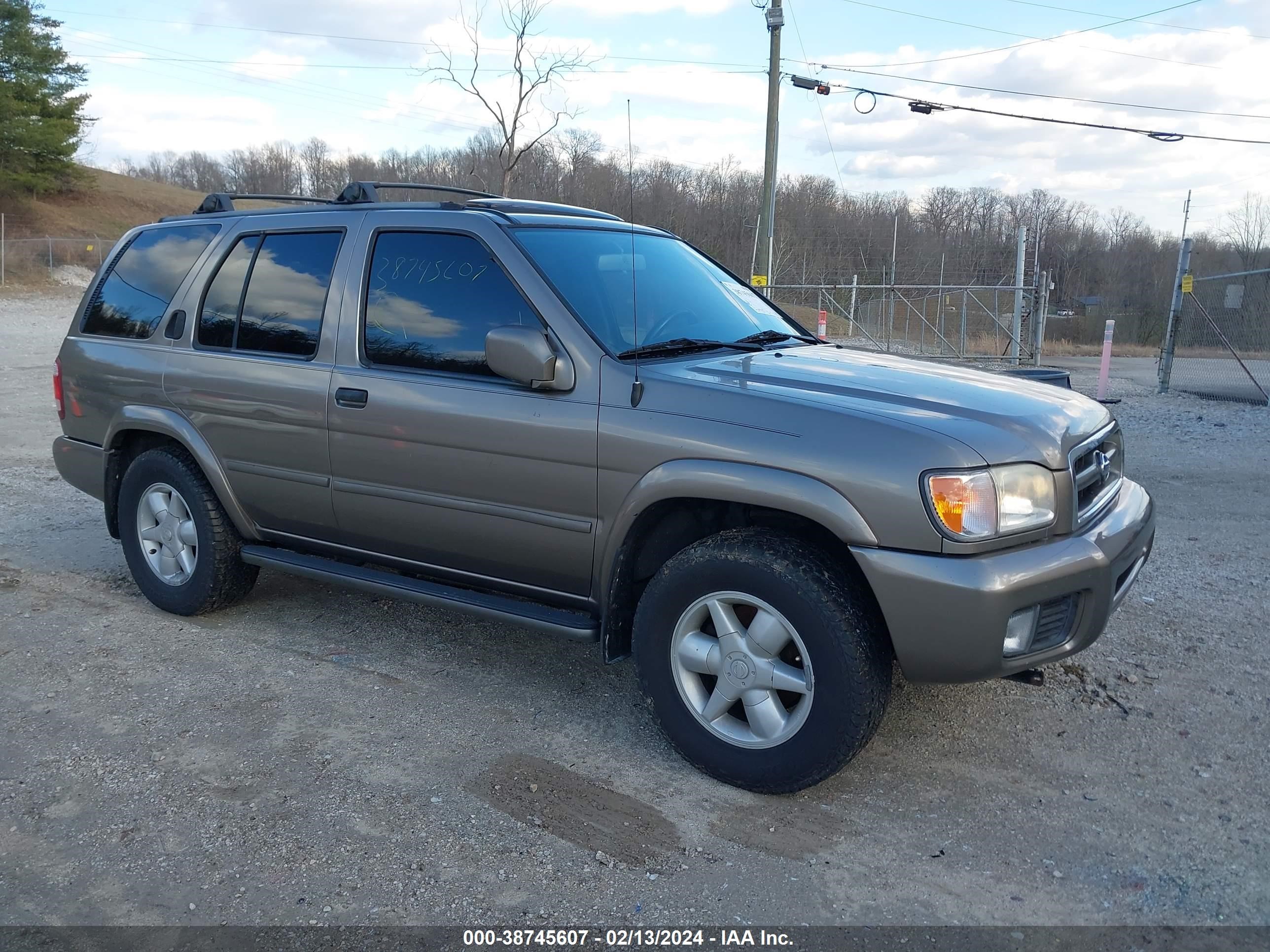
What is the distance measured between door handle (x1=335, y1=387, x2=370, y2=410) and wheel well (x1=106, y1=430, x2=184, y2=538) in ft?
4.90

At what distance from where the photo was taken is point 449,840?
302 cm

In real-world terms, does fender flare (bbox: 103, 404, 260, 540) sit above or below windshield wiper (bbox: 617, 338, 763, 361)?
below

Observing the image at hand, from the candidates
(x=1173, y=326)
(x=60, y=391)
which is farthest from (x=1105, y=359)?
(x=60, y=391)

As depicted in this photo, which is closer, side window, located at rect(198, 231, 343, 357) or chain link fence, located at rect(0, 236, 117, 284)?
side window, located at rect(198, 231, 343, 357)

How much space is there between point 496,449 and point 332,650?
156 centimetres

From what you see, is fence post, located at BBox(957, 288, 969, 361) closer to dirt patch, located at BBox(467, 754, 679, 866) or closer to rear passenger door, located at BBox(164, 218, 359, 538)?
rear passenger door, located at BBox(164, 218, 359, 538)

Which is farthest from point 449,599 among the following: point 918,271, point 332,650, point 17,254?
point 918,271

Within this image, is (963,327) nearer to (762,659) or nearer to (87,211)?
(762,659)

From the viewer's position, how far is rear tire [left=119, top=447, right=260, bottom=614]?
4746 millimetres

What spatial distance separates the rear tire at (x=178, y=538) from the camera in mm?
4746

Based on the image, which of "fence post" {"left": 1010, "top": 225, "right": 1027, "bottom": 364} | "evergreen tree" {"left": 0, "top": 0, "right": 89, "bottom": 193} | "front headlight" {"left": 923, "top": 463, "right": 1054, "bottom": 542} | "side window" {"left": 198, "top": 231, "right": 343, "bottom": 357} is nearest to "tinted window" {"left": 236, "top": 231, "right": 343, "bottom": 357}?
"side window" {"left": 198, "top": 231, "right": 343, "bottom": 357}

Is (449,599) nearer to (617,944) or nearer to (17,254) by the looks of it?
(617,944)

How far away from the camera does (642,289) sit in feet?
13.4

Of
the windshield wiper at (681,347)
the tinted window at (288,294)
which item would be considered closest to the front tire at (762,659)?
the windshield wiper at (681,347)
